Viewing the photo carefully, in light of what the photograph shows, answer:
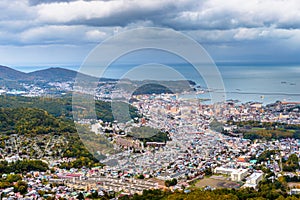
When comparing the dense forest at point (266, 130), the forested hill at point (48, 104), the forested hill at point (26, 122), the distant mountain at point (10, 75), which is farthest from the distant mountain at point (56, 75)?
the dense forest at point (266, 130)

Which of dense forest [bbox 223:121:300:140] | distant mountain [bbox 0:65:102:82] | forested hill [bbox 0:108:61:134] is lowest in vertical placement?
dense forest [bbox 223:121:300:140]

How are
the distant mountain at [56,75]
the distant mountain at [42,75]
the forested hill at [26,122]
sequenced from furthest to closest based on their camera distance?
1. the distant mountain at [56,75]
2. the distant mountain at [42,75]
3. the forested hill at [26,122]

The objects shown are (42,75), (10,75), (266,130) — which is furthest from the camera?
(42,75)

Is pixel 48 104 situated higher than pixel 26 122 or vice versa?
pixel 48 104

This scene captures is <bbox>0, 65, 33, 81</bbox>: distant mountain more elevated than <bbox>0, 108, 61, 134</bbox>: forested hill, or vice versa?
<bbox>0, 65, 33, 81</bbox>: distant mountain

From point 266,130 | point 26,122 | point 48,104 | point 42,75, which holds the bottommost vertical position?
point 266,130

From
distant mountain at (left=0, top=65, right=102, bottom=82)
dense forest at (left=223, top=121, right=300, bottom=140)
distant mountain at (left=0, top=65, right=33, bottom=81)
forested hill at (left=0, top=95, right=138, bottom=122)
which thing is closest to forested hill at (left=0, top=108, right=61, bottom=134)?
forested hill at (left=0, top=95, right=138, bottom=122)

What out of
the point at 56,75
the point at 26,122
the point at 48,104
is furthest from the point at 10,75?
the point at 26,122

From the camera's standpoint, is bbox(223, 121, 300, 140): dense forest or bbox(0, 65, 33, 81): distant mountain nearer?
bbox(223, 121, 300, 140): dense forest

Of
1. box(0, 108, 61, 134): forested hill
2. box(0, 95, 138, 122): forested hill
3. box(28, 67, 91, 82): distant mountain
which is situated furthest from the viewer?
box(28, 67, 91, 82): distant mountain

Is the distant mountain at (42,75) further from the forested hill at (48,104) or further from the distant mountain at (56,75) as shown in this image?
the forested hill at (48,104)

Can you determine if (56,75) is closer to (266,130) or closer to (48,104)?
(48,104)

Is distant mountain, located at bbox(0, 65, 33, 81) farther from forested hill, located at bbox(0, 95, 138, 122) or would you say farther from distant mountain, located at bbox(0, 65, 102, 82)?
forested hill, located at bbox(0, 95, 138, 122)
